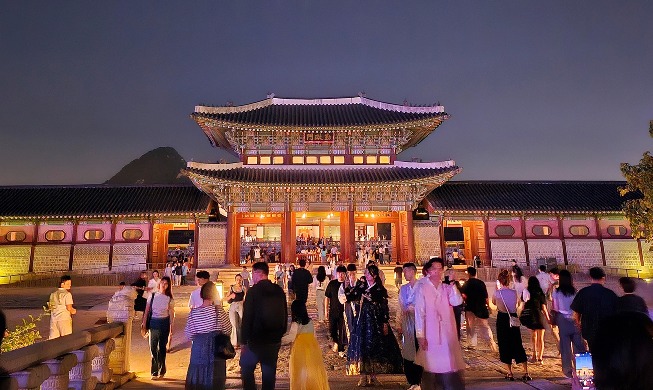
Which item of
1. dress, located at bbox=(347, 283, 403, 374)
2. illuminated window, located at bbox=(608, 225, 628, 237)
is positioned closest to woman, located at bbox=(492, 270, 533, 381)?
dress, located at bbox=(347, 283, 403, 374)

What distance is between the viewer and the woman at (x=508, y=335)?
700 centimetres

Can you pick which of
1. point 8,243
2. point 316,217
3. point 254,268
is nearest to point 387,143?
point 316,217

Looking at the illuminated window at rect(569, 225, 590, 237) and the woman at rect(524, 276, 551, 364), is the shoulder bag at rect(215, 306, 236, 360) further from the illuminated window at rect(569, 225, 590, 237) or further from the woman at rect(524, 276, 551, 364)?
the illuminated window at rect(569, 225, 590, 237)

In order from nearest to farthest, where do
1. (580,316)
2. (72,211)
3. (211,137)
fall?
(580,316) → (72,211) → (211,137)

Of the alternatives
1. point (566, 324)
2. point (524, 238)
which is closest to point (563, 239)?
point (524, 238)

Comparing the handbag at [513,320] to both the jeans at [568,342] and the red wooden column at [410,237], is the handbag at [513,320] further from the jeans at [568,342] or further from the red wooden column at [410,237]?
the red wooden column at [410,237]

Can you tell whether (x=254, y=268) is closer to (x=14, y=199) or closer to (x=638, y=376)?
(x=638, y=376)

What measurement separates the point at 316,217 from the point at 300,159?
5536 millimetres

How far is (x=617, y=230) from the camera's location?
25109 mm

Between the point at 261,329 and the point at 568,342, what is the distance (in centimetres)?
532

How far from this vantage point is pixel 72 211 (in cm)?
2462

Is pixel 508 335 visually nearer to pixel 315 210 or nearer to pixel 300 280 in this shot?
pixel 300 280

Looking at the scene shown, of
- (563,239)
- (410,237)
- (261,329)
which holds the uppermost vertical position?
(410,237)

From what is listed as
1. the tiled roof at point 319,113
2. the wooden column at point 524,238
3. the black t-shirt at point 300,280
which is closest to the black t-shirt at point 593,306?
the black t-shirt at point 300,280
